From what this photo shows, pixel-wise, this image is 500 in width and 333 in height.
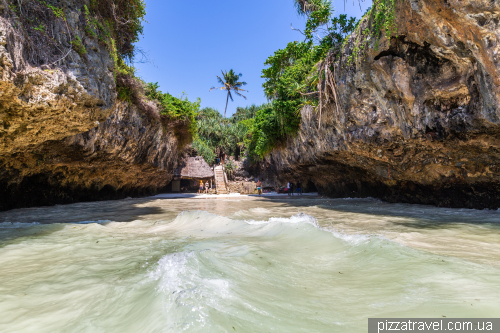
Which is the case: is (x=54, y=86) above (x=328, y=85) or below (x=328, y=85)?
below

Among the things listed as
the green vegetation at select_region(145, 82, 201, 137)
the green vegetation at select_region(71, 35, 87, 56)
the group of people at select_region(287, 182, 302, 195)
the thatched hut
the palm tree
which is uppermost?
the palm tree

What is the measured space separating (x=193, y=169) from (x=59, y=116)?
1863cm

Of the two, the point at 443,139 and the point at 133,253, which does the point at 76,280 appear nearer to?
the point at 133,253

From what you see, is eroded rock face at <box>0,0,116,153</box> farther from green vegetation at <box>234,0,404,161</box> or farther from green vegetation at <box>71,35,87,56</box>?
green vegetation at <box>234,0,404,161</box>

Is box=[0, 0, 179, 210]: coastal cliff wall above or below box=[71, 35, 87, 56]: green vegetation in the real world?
below

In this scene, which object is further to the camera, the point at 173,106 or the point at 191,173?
the point at 191,173

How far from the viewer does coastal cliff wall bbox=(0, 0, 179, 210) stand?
4.84 m

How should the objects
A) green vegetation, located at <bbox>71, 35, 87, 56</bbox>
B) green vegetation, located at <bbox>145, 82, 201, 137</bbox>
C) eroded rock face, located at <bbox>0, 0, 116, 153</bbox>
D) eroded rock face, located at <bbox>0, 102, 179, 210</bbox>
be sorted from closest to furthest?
eroded rock face, located at <bbox>0, 0, 116, 153</bbox>
green vegetation, located at <bbox>71, 35, 87, 56</bbox>
eroded rock face, located at <bbox>0, 102, 179, 210</bbox>
green vegetation, located at <bbox>145, 82, 201, 137</bbox>

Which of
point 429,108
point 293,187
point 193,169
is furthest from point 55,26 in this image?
point 293,187

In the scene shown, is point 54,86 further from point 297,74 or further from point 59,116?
point 297,74

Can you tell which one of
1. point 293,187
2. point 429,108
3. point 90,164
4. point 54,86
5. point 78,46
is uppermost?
point 78,46

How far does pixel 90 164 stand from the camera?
10578mm

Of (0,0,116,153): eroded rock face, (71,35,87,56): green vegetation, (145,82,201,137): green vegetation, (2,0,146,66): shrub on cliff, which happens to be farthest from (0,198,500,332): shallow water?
(145,82,201,137): green vegetation

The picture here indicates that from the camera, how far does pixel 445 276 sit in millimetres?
2141
